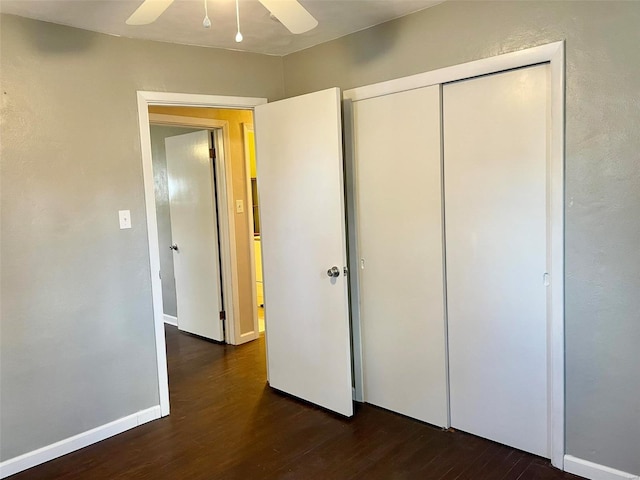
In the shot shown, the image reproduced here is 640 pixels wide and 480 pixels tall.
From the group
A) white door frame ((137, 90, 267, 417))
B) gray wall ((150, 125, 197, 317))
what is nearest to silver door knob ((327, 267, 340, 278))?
white door frame ((137, 90, 267, 417))

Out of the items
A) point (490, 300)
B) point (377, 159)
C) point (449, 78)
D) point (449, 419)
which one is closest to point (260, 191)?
point (377, 159)

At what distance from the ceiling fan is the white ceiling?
0.66 meters

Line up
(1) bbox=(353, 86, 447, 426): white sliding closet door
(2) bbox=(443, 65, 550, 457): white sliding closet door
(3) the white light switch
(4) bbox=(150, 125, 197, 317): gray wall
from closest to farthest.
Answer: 1. (2) bbox=(443, 65, 550, 457): white sliding closet door
2. (1) bbox=(353, 86, 447, 426): white sliding closet door
3. (3) the white light switch
4. (4) bbox=(150, 125, 197, 317): gray wall

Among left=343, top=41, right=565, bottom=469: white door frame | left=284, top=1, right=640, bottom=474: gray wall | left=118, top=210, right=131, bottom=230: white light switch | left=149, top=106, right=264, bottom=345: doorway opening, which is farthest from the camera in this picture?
left=149, top=106, right=264, bottom=345: doorway opening

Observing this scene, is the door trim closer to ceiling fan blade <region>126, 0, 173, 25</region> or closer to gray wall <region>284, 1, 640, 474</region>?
gray wall <region>284, 1, 640, 474</region>

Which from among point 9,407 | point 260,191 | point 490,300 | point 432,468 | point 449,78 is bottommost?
point 432,468

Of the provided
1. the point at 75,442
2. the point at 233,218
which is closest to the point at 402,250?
the point at 233,218

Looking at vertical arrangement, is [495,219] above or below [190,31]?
below

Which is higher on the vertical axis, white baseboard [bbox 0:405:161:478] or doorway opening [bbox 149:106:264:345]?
doorway opening [bbox 149:106:264:345]

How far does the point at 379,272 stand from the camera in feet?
9.64

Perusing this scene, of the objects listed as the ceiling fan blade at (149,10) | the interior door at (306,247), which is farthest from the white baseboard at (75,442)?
→ the ceiling fan blade at (149,10)

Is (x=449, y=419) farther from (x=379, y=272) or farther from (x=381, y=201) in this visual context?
(x=381, y=201)

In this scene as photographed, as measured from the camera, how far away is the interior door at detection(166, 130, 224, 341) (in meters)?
4.44

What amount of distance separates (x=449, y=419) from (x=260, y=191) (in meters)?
1.89
